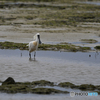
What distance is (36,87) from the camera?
10094 mm

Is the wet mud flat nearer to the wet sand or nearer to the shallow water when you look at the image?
the shallow water

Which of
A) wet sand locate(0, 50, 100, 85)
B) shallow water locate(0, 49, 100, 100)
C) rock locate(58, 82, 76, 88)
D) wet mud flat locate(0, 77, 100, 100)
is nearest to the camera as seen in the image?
wet mud flat locate(0, 77, 100, 100)

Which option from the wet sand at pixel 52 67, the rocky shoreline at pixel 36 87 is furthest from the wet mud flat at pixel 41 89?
the wet sand at pixel 52 67

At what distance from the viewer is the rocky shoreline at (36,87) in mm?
9672

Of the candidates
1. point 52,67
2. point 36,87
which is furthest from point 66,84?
point 52,67

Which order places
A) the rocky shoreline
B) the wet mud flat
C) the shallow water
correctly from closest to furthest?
1. the wet mud flat
2. the rocky shoreline
3. the shallow water

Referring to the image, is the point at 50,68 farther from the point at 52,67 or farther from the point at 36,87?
the point at 36,87

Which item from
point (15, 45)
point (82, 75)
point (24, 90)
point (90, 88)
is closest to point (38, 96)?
point (24, 90)

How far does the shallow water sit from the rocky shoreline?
19 cm

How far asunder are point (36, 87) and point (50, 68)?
348cm

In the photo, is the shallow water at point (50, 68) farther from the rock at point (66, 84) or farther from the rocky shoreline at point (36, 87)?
the rock at point (66, 84)

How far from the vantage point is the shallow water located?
443 inches

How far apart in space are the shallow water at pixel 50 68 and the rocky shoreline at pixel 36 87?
193 mm

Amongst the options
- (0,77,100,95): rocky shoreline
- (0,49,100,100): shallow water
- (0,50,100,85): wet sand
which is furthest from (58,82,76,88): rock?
(0,50,100,85): wet sand
